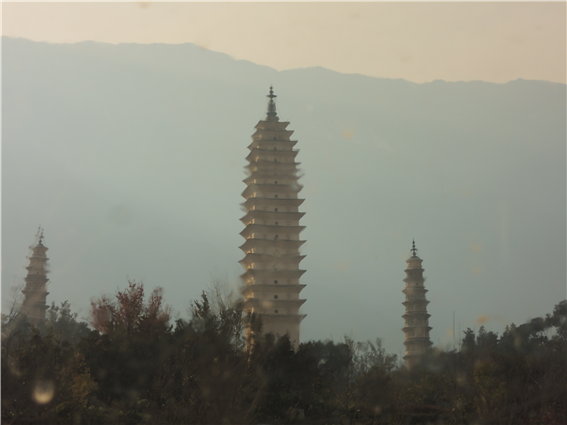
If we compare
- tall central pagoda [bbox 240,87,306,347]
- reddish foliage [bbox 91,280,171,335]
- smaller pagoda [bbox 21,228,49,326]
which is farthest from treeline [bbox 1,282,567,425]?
smaller pagoda [bbox 21,228,49,326]

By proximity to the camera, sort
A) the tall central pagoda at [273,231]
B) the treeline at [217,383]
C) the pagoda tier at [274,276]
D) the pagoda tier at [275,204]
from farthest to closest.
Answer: the pagoda tier at [275,204] < the pagoda tier at [274,276] < the tall central pagoda at [273,231] < the treeline at [217,383]

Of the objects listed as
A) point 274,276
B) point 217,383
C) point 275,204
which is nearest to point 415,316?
point 274,276

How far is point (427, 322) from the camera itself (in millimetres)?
67500

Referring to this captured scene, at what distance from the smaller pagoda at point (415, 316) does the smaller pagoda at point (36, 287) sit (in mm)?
41303

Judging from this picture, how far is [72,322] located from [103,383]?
181 feet

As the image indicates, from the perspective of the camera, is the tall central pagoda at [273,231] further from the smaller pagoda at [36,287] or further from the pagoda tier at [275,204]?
the smaller pagoda at [36,287]

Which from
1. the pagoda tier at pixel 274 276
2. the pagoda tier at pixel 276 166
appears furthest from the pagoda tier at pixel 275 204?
the pagoda tier at pixel 274 276

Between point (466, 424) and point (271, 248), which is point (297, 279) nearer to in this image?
point (271, 248)

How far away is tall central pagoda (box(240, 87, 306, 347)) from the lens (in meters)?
53.7

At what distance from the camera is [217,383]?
48.1 ft

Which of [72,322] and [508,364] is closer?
[508,364]

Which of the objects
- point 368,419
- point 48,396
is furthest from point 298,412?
point 48,396

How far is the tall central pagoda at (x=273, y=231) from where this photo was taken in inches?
2115

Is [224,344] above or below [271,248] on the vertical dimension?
below
